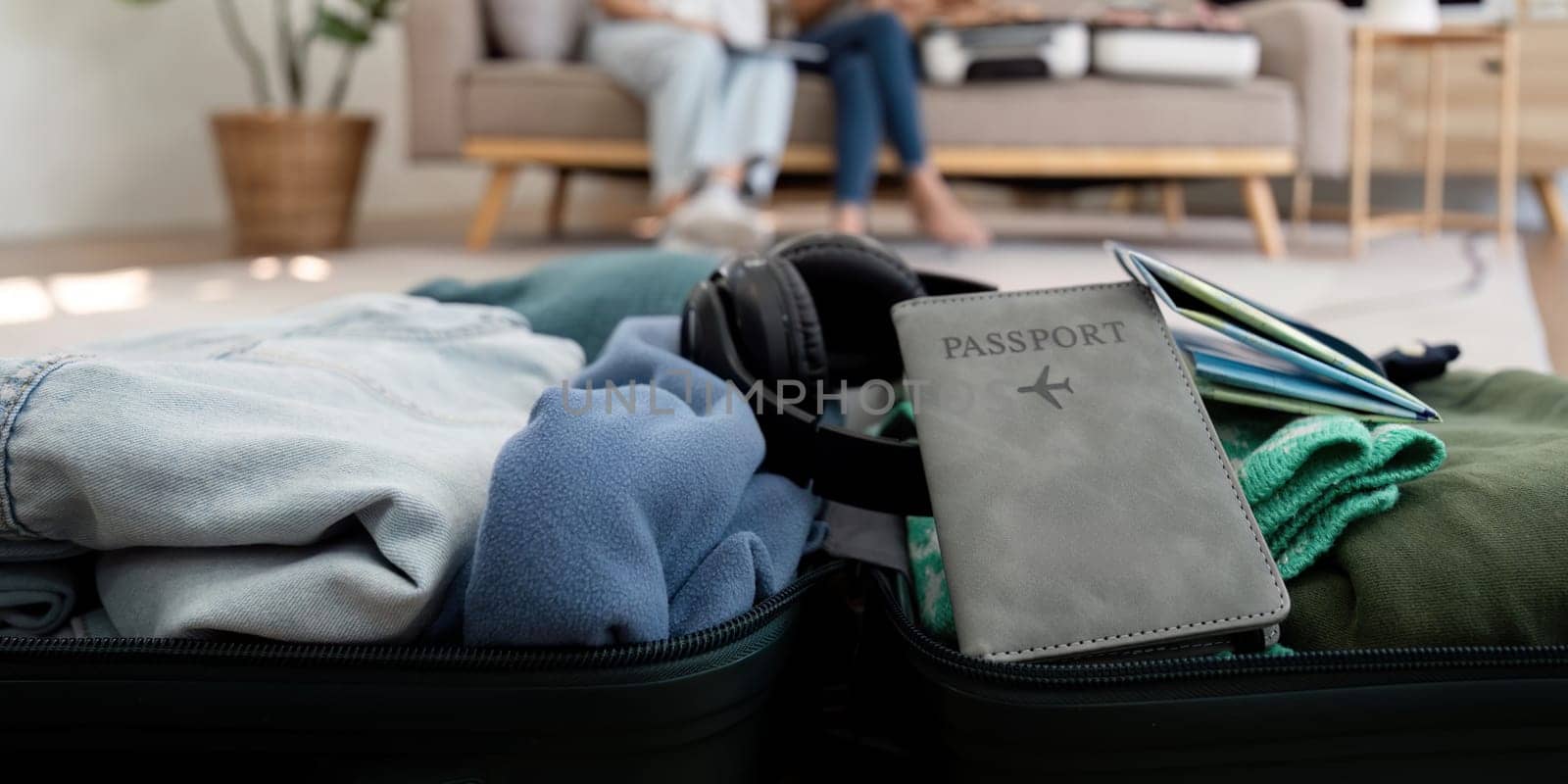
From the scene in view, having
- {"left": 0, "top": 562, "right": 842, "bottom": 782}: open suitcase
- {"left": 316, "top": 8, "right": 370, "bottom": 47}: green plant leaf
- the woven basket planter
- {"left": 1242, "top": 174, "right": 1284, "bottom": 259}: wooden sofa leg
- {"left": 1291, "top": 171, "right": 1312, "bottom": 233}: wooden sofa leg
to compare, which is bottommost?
{"left": 1291, "top": 171, "right": 1312, "bottom": 233}: wooden sofa leg

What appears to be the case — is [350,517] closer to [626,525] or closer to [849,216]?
[626,525]

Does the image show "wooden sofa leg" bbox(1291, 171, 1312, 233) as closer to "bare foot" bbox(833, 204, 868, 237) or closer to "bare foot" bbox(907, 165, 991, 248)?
"bare foot" bbox(907, 165, 991, 248)

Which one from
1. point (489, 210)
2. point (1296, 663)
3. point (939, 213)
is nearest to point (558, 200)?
point (489, 210)

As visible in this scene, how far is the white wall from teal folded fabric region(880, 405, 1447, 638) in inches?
105

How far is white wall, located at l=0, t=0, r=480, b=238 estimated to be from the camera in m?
2.43

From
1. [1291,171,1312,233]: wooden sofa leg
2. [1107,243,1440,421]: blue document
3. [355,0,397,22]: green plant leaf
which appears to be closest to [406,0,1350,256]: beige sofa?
[355,0,397,22]: green plant leaf

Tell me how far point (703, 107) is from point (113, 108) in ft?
4.69

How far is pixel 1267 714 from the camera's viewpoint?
0.38 m

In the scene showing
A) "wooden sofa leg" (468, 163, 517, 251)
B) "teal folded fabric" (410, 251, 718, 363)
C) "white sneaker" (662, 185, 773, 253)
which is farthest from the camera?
"wooden sofa leg" (468, 163, 517, 251)

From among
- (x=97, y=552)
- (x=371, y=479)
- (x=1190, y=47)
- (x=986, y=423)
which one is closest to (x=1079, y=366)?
(x=986, y=423)

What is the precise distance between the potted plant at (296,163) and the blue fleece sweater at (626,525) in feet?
7.09

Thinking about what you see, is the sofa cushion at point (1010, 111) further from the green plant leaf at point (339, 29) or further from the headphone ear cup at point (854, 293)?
the headphone ear cup at point (854, 293)

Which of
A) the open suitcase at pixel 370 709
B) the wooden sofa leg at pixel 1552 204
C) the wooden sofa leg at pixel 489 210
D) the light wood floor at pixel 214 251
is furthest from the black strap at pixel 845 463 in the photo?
the wooden sofa leg at pixel 1552 204

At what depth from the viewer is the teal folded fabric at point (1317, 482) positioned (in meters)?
0.43
